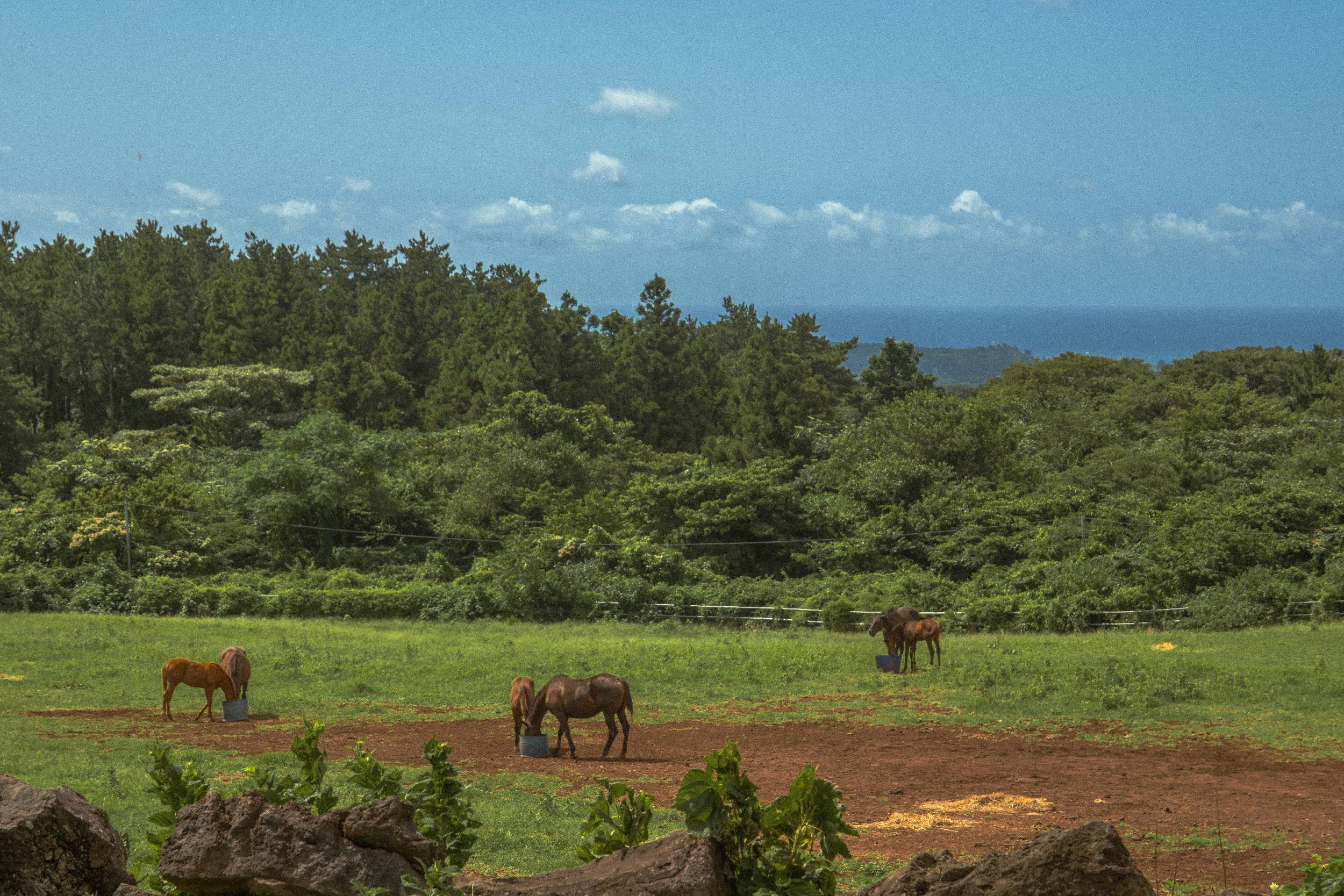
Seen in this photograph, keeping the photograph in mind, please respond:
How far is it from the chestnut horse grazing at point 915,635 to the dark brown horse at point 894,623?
0.12 meters

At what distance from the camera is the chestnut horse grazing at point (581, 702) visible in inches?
656

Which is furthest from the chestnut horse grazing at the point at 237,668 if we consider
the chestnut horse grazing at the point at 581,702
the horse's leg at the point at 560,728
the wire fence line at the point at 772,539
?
the wire fence line at the point at 772,539

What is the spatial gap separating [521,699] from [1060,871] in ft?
44.2

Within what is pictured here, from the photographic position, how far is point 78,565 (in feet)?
141

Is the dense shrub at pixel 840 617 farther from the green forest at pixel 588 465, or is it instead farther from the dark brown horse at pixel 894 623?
the dark brown horse at pixel 894 623

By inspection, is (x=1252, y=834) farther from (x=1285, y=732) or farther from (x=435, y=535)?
(x=435, y=535)

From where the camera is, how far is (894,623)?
24906 mm

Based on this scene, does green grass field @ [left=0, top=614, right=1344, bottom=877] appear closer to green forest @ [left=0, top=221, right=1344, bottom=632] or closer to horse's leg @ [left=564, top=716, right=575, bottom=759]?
horse's leg @ [left=564, top=716, right=575, bottom=759]

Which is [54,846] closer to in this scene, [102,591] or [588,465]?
[102,591]

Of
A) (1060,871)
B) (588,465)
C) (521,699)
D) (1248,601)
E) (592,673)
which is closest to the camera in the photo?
(1060,871)

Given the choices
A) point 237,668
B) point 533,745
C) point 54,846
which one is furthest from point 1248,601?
point 54,846

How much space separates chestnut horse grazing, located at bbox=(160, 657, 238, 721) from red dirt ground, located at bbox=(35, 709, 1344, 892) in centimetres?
49

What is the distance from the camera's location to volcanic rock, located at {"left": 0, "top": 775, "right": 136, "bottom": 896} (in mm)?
4996

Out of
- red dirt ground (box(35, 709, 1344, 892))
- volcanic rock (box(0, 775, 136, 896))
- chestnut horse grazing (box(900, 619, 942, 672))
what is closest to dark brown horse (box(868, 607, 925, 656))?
chestnut horse grazing (box(900, 619, 942, 672))
